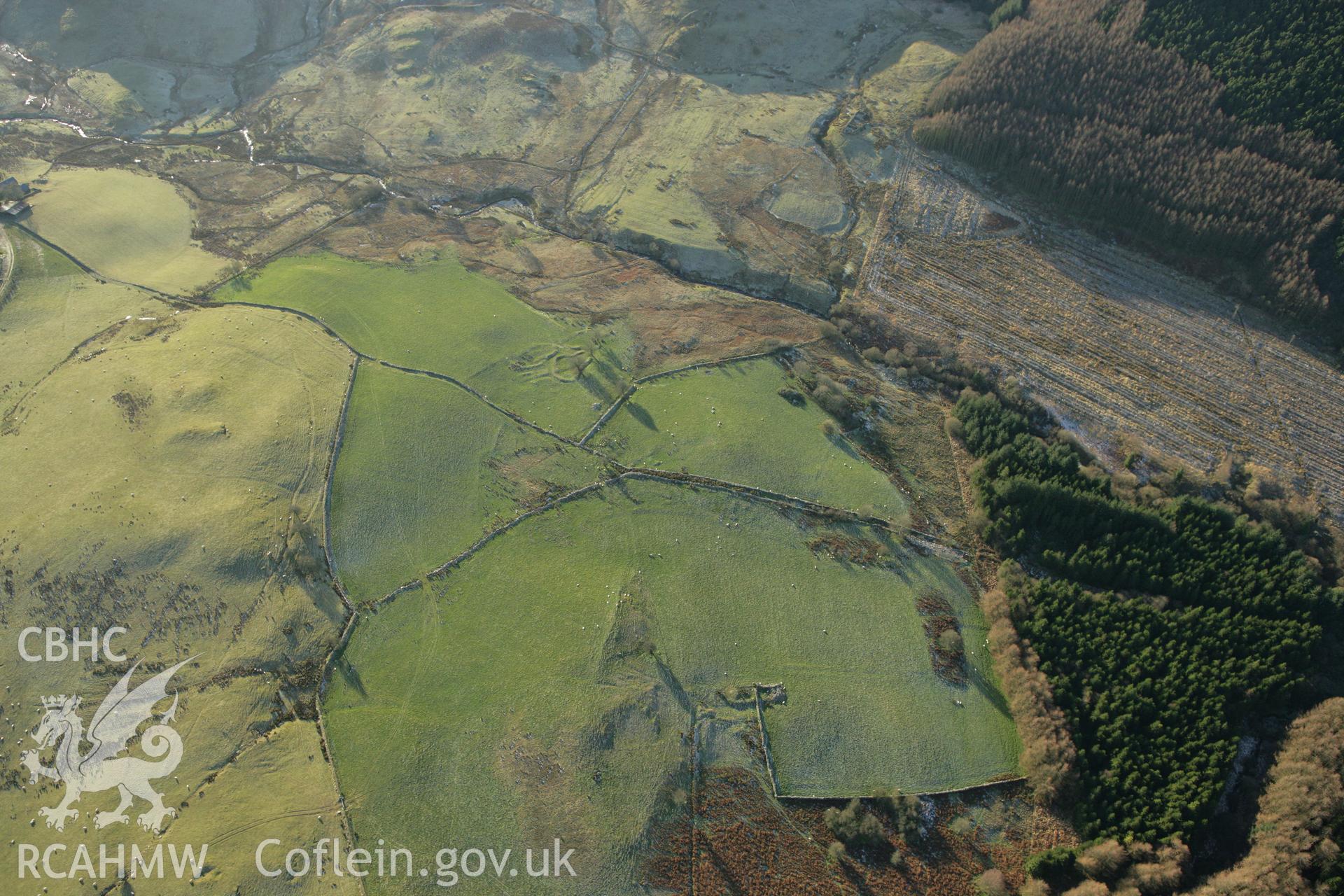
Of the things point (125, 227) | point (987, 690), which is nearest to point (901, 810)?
point (987, 690)

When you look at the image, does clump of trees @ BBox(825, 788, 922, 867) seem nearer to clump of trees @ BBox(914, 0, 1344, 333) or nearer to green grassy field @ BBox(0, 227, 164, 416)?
clump of trees @ BBox(914, 0, 1344, 333)

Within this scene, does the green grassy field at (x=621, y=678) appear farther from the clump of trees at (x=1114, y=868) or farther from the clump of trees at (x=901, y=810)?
the clump of trees at (x=1114, y=868)

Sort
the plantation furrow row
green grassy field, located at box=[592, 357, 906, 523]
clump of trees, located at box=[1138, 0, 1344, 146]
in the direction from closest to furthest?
green grassy field, located at box=[592, 357, 906, 523], the plantation furrow row, clump of trees, located at box=[1138, 0, 1344, 146]

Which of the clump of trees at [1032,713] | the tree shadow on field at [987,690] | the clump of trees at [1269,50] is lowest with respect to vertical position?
the tree shadow on field at [987,690]

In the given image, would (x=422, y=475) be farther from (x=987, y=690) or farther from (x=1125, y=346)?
(x=1125, y=346)

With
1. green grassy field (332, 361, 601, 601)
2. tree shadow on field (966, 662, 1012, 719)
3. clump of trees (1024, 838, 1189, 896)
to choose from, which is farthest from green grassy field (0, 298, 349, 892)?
clump of trees (1024, 838, 1189, 896)

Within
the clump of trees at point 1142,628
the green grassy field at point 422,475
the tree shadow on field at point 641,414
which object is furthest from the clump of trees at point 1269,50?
the green grassy field at point 422,475
